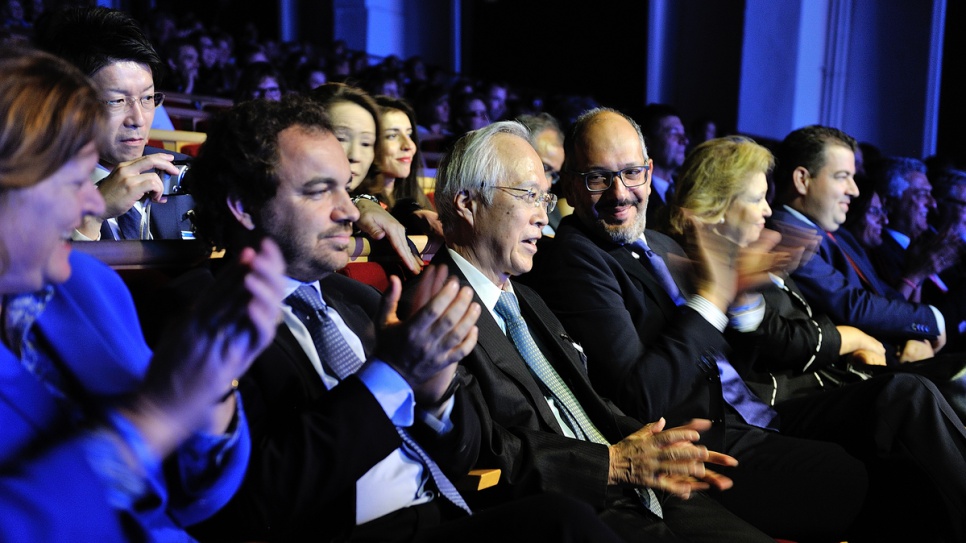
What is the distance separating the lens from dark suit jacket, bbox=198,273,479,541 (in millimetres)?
1167

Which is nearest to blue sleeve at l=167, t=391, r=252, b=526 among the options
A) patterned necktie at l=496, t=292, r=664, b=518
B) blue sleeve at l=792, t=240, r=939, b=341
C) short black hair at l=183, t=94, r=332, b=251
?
short black hair at l=183, t=94, r=332, b=251

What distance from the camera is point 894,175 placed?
13.0ft

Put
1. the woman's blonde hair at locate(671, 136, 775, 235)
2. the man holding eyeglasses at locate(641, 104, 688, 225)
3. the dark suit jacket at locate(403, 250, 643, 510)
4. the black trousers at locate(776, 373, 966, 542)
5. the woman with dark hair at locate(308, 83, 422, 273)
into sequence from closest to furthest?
the dark suit jacket at locate(403, 250, 643, 510) < the black trousers at locate(776, 373, 966, 542) < the woman's blonde hair at locate(671, 136, 775, 235) < the woman with dark hair at locate(308, 83, 422, 273) < the man holding eyeglasses at locate(641, 104, 688, 225)

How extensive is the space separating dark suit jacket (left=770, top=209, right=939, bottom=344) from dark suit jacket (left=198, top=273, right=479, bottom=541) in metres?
1.99

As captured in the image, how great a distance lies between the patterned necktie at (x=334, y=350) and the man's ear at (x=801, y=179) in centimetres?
225

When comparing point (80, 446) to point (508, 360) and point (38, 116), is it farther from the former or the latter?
point (508, 360)

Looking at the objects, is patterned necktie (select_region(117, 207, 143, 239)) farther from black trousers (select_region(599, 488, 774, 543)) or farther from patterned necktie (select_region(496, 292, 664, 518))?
black trousers (select_region(599, 488, 774, 543))

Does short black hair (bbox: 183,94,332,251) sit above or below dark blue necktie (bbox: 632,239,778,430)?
above

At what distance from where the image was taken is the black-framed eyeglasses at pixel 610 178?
2.32 metres

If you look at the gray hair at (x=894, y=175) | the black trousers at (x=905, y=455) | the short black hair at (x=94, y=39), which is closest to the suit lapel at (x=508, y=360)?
the black trousers at (x=905, y=455)

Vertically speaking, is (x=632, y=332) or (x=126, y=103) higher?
(x=126, y=103)

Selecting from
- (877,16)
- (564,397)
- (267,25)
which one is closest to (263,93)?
(564,397)

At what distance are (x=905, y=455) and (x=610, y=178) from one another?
1.00 m

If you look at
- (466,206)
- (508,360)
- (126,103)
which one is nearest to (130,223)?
(126,103)
